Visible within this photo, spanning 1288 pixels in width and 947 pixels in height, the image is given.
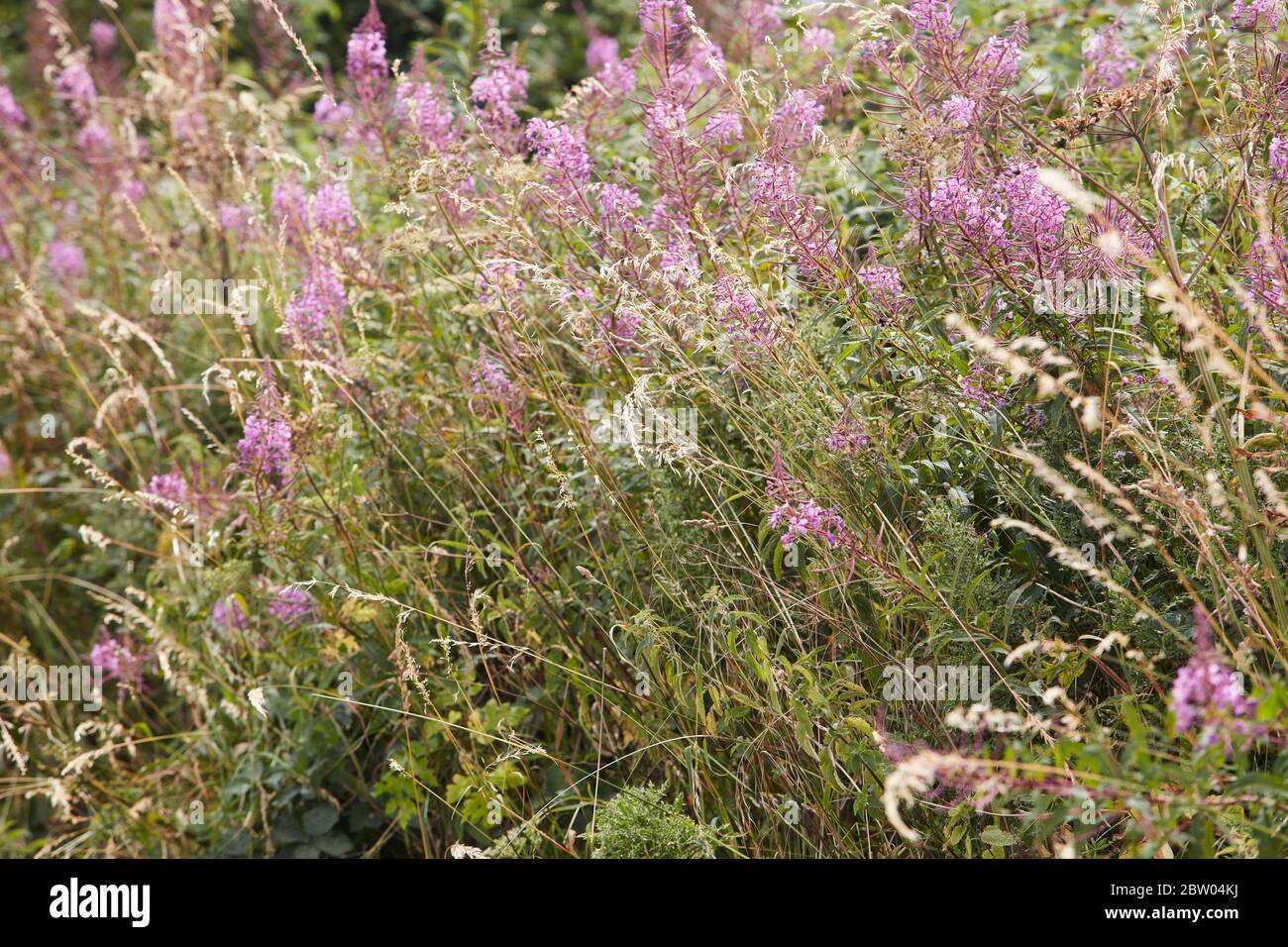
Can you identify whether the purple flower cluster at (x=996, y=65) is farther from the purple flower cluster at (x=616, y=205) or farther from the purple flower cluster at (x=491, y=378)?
the purple flower cluster at (x=491, y=378)

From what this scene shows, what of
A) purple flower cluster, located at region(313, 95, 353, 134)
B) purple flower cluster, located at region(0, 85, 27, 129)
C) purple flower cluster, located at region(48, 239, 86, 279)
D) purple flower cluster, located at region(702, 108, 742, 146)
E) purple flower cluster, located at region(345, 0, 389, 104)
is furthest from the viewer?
purple flower cluster, located at region(0, 85, 27, 129)

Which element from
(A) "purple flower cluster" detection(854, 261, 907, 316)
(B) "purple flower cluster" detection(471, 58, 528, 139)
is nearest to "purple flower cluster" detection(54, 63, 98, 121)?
(B) "purple flower cluster" detection(471, 58, 528, 139)

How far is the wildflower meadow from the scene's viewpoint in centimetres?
191

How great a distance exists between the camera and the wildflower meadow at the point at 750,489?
6.26ft

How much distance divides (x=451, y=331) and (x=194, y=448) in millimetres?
915

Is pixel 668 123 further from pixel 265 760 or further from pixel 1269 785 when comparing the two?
pixel 265 760

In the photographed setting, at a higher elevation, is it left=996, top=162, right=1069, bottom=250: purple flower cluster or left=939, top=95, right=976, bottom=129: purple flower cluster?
left=939, top=95, right=976, bottom=129: purple flower cluster

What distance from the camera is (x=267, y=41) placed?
4645 millimetres

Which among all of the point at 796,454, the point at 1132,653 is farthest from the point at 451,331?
the point at 1132,653

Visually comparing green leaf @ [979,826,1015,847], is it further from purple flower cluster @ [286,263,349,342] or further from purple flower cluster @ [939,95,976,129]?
purple flower cluster @ [286,263,349,342]

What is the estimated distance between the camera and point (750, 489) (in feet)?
7.36

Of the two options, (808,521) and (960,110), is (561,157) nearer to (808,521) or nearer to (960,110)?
(960,110)

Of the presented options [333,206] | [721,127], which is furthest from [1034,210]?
[333,206]

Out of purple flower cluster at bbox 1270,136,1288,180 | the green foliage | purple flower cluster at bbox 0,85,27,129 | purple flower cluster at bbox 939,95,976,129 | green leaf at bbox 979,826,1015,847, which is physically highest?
purple flower cluster at bbox 0,85,27,129
